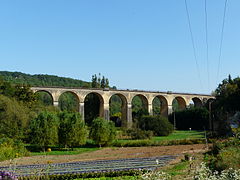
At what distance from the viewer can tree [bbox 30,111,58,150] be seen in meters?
22.8

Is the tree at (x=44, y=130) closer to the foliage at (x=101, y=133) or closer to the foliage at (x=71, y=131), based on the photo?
the foliage at (x=71, y=131)

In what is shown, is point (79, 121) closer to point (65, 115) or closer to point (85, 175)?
point (65, 115)

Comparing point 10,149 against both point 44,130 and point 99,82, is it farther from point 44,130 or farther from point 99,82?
point 99,82

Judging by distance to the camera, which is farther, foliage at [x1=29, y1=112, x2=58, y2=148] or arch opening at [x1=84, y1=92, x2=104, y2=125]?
arch opening at [x1=84, y1=92, x2=104, y2=125]

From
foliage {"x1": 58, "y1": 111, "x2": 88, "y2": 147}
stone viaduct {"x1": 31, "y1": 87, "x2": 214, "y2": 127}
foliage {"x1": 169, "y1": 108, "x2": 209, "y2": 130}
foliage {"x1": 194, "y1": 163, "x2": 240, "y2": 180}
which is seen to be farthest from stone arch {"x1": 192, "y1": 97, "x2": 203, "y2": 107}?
foliage {"x1": 194, "y1": 163, "x2": 240, "y2": 180}

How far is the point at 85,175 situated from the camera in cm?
997

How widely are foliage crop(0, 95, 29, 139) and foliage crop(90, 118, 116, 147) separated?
5.98 m

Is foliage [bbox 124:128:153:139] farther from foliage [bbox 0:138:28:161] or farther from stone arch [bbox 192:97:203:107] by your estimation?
stone arch [bbox 192:97:203:107]

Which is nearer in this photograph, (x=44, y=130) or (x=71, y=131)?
(x=44, y=130)

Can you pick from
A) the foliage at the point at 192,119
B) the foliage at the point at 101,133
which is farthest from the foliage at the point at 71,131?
the foliage at the point at 192,119

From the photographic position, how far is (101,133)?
84.6ft

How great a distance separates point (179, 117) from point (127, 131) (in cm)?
1777

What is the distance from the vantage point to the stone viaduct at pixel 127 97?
4284cm

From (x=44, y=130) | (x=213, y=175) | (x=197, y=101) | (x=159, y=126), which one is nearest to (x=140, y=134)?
(x=159, y=126)
